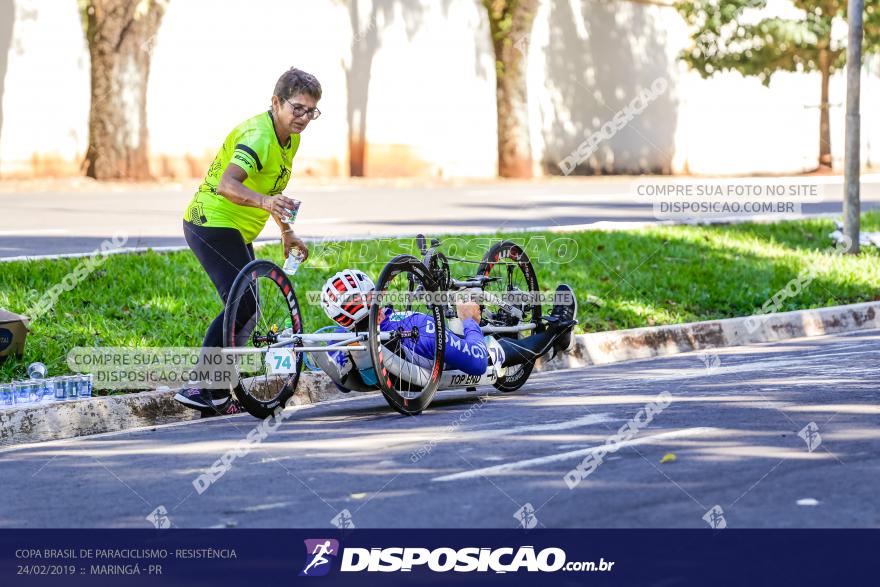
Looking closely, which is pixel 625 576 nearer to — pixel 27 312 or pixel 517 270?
pixel 517 270

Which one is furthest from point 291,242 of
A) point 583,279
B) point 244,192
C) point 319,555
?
point 583,279

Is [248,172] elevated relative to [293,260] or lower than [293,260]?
elevated

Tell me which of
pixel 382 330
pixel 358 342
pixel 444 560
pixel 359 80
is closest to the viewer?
pixel 444 560

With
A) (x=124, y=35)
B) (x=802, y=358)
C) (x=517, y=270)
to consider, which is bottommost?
(x=802, y=358)

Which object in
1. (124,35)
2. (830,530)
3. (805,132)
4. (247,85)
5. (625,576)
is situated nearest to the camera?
(625,576)

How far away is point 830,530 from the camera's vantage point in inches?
218

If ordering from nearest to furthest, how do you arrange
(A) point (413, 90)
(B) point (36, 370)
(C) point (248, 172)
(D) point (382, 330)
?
(C) point (248, 172) → (D) point (382, 330) → (B) point (36, 370) → (A) point (413, 90)

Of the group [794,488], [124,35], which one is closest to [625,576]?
[794,488]

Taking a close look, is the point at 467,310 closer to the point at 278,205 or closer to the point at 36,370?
the point at 278,205

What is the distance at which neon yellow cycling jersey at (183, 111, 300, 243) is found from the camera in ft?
27.5

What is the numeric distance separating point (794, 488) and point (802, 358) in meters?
4.92

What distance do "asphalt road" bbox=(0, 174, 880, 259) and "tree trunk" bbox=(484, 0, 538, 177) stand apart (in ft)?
13.1

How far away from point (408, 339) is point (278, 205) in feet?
3.71

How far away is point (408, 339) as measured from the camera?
28.3 ft
